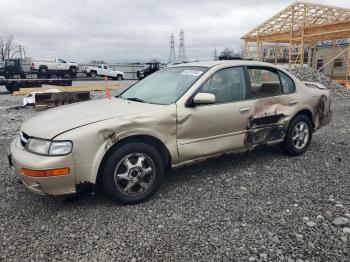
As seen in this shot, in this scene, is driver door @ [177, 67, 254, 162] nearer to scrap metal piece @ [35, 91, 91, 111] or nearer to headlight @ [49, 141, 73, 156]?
headlight @ [49, 141, 73, 156]

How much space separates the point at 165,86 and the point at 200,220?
1898 millimetres

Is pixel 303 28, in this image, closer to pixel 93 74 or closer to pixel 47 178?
pixel 47 178

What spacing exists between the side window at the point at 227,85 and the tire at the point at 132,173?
3.65 ft

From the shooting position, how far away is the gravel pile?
47.3 feet

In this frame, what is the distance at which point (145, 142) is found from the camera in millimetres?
3520

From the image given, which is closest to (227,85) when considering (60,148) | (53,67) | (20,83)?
(60,148)

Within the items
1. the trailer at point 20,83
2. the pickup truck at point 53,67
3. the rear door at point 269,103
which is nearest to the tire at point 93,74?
the pickup truck at point 53,67

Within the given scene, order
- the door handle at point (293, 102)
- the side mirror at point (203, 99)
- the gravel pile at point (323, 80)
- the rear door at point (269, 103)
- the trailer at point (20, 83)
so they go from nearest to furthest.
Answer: the side mirror at point (203, 99) < the rear door at point (269, 103) < the door handle at point (293, 102) < the gravel pile at point (323, 80) < the trailer at point (20, 83)

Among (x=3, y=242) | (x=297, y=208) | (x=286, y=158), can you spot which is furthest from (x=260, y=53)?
(x=3, y=242)

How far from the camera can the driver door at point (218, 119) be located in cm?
375

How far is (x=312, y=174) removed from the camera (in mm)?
4383

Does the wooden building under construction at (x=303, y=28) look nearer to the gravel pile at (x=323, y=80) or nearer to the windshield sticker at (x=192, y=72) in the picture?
the gravel pile at (x=323, y=80)

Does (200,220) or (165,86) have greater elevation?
(165,86)

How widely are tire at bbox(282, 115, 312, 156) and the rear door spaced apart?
0.52ft
